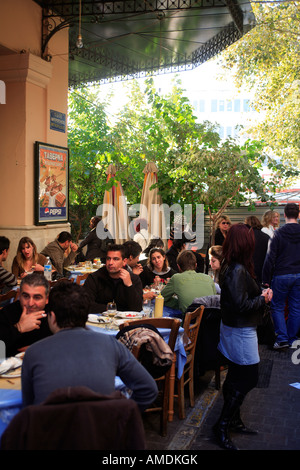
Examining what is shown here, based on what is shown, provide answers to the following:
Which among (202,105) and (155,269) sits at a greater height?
(202,105)

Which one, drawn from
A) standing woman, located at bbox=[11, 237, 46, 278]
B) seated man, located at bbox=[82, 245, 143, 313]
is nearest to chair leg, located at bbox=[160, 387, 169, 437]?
seated man, located at bbox=[82, 245, 143, 313]

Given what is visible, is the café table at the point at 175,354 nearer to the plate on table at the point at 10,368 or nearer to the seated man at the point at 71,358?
the plate on table at the point at 10,368

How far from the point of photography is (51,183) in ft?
28.2

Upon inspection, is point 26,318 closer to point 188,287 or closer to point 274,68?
point 188,287

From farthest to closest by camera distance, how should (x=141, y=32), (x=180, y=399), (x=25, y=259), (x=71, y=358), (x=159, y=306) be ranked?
(x=141, y=32), (x=25, y=259), (x=159, y=306), (x=180, y=399), (x=71, y=358)

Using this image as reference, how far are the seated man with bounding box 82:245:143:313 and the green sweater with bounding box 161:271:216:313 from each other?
373 millimetres

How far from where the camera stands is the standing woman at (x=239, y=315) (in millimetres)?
3691

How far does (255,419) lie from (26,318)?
2.30 metres

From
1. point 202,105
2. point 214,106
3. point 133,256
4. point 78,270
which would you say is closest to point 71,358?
point 133,256

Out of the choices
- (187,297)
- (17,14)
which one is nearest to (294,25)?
(17,14)

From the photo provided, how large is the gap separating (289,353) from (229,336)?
2.94 meters

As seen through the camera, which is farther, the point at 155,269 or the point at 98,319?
the point at 155,269

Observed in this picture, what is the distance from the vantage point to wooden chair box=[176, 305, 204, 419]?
166 inches

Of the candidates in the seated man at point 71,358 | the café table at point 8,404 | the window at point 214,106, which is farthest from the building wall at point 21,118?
the window at point 214,106
